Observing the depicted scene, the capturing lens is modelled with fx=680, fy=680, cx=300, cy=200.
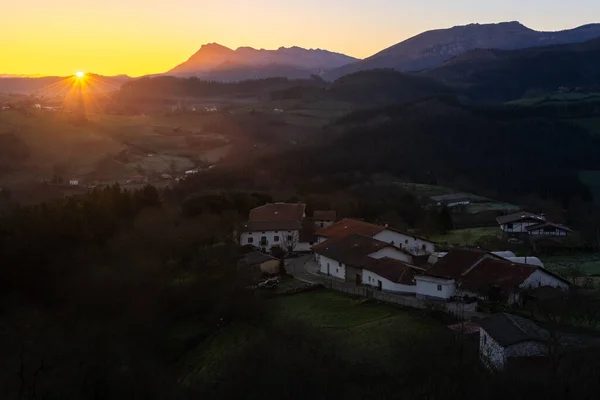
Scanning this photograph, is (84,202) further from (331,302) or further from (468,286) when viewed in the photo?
(468,286)

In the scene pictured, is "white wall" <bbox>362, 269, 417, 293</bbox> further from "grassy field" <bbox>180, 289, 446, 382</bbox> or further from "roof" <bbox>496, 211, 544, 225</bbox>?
"roof" <bbox>496, 211, 544, 225</bbox>

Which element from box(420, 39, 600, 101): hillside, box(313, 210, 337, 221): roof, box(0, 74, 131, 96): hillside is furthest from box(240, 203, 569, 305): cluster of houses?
box(0, 74, 131, 96): hillside

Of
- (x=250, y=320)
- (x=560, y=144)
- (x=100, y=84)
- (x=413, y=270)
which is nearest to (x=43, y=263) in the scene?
(x=250, y=320)

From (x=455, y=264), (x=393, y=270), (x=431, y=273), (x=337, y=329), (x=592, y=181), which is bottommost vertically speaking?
(x=592, y=181)

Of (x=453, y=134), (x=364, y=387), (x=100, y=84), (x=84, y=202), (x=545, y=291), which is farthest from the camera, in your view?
(x=100, y=84)

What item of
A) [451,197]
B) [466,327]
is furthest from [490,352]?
[451,197]

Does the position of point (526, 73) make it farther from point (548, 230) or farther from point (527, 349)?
point (527, 349)
